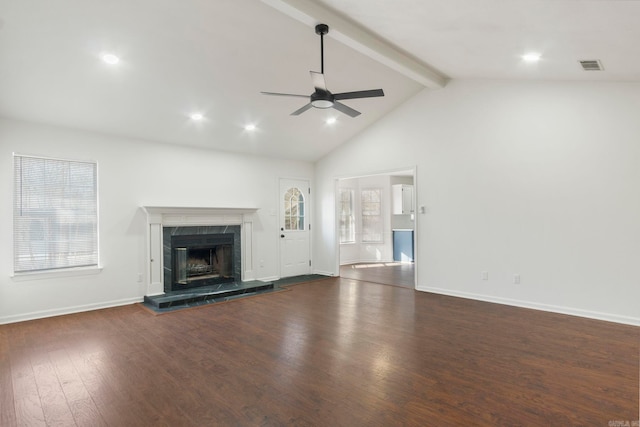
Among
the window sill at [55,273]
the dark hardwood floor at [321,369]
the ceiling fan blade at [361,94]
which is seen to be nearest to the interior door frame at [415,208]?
the dark hardwood floor at [321,369]

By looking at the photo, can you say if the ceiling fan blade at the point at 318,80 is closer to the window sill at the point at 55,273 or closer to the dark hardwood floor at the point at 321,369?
the dark hardwood floor at the point at 321,369

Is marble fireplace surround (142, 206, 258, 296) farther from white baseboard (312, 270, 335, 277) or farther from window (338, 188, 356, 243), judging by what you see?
window (338, 188, 356, 243)

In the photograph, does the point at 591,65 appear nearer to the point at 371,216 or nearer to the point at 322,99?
the point at 322,99

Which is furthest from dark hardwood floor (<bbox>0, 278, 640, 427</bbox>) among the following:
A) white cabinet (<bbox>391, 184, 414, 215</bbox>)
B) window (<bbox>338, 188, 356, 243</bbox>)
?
white cabinet (<bbox>391, 184, 414, 215</bbox>)

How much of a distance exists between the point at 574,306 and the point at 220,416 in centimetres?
456

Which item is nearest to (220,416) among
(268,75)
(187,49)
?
(187,49)

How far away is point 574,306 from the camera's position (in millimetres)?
4484

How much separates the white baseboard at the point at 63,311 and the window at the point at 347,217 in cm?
545

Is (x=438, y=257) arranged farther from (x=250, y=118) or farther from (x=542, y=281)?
(x=250, y=118)

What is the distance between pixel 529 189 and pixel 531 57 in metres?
1.78

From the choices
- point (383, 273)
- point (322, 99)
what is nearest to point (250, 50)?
point (322, 99)

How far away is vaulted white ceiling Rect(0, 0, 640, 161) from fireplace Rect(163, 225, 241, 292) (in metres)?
1.70

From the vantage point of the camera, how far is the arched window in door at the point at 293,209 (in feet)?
24.6

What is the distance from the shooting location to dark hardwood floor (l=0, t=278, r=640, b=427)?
2.31m
